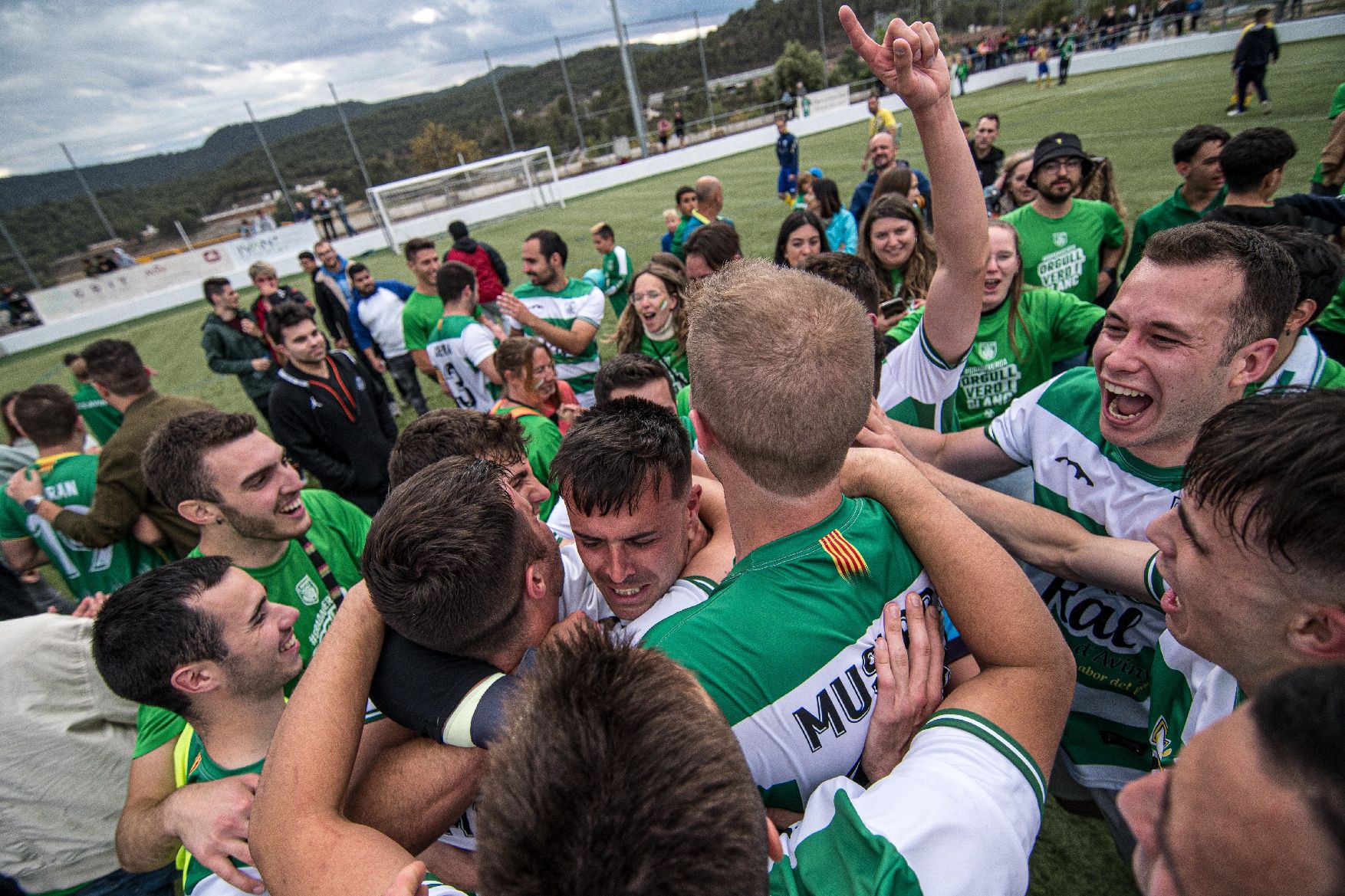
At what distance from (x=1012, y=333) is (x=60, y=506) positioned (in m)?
5.61

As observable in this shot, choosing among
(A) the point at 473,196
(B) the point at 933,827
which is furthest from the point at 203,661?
(A) the point at 473,196

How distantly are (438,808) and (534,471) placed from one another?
2.05 metres

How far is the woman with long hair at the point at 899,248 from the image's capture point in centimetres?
434

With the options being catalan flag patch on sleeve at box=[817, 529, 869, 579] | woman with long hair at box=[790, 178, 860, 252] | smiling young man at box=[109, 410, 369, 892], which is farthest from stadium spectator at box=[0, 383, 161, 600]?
woman with long hair at box=[790, 178, 860, 252]

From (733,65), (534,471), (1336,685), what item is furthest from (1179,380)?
(733,65)

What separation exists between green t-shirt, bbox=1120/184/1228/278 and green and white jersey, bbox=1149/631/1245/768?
4.05 meters

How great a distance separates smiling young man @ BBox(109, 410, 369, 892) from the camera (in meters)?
2.14

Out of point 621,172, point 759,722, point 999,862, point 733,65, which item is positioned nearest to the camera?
point 999,862

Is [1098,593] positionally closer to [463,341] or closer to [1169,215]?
[1169,215]

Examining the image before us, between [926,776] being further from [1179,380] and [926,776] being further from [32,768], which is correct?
[32,768]

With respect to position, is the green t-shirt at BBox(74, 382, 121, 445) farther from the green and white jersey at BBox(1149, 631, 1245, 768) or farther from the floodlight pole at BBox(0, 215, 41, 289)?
the floodlight pole at BBox(0, 215, 41, 289)

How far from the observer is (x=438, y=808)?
1.36m

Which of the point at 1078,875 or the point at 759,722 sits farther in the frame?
the point at 1078,875

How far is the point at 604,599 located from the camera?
6.72 feet
